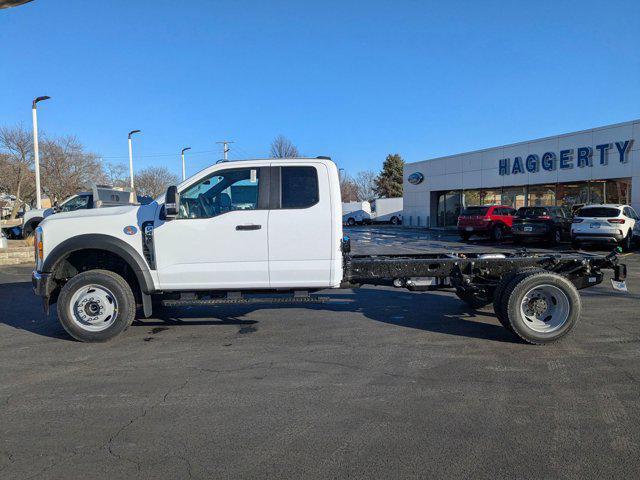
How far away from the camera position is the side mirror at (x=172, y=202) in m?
6.07

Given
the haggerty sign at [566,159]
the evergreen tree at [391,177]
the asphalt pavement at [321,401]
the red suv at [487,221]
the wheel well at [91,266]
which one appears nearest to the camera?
the asphalt pavement at [321,401]

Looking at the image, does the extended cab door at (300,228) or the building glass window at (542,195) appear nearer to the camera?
the extended cab door at (300,228)

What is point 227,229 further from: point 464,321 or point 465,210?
point 465,210

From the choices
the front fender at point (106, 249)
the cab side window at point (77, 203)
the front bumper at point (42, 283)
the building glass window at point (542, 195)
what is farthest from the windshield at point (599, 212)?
the cab side window at point (77, 203)

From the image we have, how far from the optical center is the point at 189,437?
151 inches

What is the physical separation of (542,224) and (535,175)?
10.4 metres

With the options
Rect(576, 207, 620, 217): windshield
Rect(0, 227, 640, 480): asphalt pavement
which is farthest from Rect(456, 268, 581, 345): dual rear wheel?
Rect(576, 207, 620, 217): windshield

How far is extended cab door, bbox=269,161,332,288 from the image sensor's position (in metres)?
6.32

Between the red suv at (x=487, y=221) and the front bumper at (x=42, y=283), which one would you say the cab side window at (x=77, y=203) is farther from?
the red suv at (x=487, y=221)

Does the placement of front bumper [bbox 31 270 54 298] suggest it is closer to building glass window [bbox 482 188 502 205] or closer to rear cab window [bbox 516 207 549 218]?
rear cab window [bbox 516 207 549 218]

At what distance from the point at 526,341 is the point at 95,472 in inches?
192

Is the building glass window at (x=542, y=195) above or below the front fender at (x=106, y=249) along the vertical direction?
above

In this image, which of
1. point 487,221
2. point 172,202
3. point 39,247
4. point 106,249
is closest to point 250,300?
point 172,202

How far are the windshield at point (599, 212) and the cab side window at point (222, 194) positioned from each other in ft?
53.2
